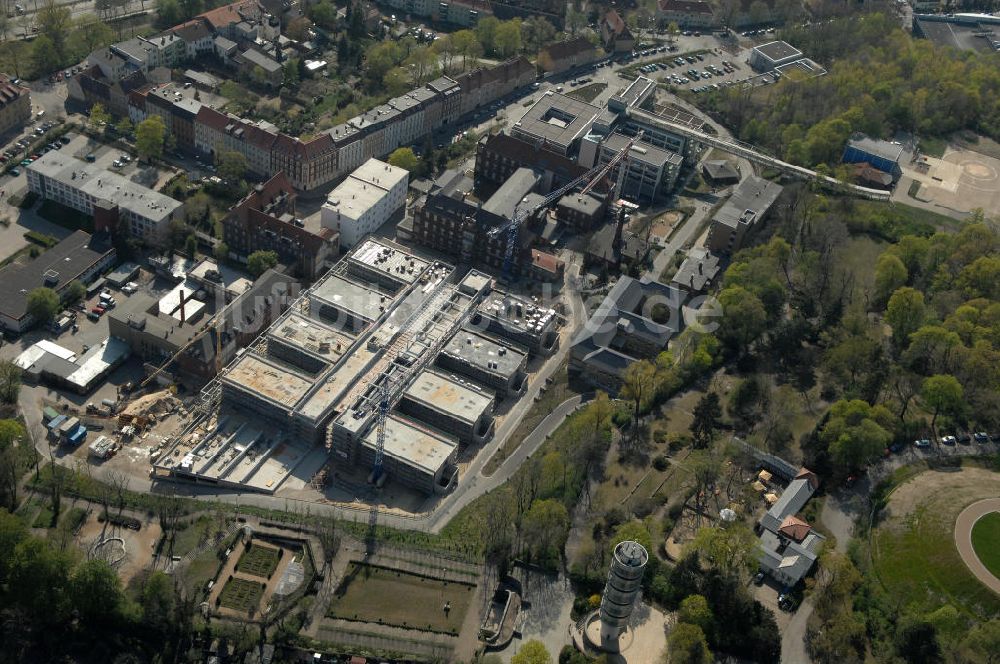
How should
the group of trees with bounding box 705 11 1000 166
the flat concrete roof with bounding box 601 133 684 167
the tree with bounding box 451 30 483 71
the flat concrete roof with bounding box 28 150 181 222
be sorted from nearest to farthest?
the flat concrete roof with bounding box 28 150 181 222
the flat concrete roof with bounding box 601 133 684 167
the group of trees with bounding box 705 11 1000 166
the tree with bounding box 451 30 483 71

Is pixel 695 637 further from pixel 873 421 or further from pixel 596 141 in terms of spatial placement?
pixel 596 141

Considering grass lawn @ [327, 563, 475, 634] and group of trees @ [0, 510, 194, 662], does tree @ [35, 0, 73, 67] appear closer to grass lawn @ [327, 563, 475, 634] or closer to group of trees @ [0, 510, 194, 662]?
group of trees @ [0, 510, 194, 662]

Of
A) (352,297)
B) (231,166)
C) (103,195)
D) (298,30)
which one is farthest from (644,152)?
(103,195)

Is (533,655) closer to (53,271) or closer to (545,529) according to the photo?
(545,529)

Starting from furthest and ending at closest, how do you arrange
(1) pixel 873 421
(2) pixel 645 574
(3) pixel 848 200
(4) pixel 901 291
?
(3) pixel 848 200 < (4) pixel 901 291 < (1) pixel 873 421 < (2) pixel 645 574

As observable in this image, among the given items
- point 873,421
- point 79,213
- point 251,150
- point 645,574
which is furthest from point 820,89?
point 79,213

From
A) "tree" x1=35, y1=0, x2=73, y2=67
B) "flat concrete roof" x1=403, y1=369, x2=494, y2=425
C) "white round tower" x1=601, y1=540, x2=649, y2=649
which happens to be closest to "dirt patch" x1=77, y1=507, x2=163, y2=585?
"flat concrete roof" x1=403, y1=369, x2=494, y2=425
